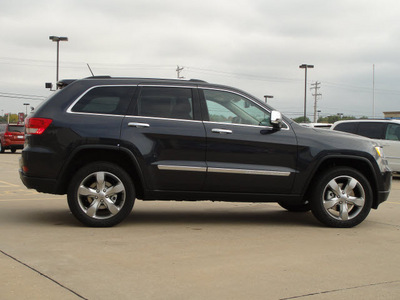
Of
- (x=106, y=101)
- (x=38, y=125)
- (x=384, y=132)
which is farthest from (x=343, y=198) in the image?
(x=384, y=132)

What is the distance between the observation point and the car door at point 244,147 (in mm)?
6980

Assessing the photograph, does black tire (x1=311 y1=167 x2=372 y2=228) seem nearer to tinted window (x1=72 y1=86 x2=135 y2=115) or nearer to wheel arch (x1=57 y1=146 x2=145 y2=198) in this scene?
wheel arch (x1=57 y1=146 x2=145 y2=198)

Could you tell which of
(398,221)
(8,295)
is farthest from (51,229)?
(398,221)

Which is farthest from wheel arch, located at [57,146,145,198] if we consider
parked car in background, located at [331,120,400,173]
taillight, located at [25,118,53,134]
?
parked car in background, located at [331,120,400,173]

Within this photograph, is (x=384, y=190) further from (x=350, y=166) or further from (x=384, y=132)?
(x=384, y=132)

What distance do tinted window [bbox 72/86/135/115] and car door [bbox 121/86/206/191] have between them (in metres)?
0.15

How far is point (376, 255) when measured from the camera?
5.77 m

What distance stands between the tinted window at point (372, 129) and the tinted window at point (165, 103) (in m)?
10.4

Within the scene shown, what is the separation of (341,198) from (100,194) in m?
3.12

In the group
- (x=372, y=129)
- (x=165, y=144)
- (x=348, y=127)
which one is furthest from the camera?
(x=348, y=127)

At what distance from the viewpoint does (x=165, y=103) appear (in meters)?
7.12

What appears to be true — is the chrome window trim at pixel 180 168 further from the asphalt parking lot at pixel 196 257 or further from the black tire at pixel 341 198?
the black tire at pixel 341 198

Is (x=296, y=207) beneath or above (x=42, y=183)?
beneath

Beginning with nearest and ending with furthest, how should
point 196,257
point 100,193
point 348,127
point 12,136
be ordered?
point 196,257 < point 100,193 < point 348,127 < point 12,136
